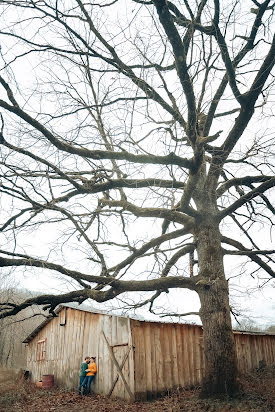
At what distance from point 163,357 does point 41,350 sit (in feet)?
34.7

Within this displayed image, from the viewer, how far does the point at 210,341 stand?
6.40m

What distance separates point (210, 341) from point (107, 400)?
6650mm

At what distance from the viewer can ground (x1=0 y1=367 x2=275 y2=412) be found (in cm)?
581

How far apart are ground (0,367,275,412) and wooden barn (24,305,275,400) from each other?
0.60 metres

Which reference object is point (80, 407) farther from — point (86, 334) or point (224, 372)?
point (224, 372)

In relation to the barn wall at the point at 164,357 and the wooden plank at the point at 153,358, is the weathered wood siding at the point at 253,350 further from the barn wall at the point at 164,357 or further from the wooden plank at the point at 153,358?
the wooden plank at the point at 153,358

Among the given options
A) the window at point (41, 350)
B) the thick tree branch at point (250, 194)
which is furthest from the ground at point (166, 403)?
the window at point (41, 350)

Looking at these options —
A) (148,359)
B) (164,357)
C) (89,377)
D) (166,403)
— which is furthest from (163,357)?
(89,377)

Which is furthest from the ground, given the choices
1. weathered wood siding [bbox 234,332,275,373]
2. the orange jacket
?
weathered wood siding [bbox 234,332,275,373]

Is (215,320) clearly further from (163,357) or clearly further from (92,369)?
(92,369)

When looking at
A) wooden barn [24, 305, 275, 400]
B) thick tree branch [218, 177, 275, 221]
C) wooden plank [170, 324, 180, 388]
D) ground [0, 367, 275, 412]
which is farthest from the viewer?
wooden plank [170, 324, 180, 388]

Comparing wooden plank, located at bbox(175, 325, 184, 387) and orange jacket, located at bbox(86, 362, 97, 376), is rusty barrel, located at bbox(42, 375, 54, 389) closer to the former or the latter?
orange jacket, located at bbox(86, 362, 97, 376)

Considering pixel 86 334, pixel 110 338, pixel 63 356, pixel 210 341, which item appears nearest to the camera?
pixel 210 341

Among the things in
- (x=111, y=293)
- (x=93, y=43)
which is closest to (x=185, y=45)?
(x=93, y=43)
